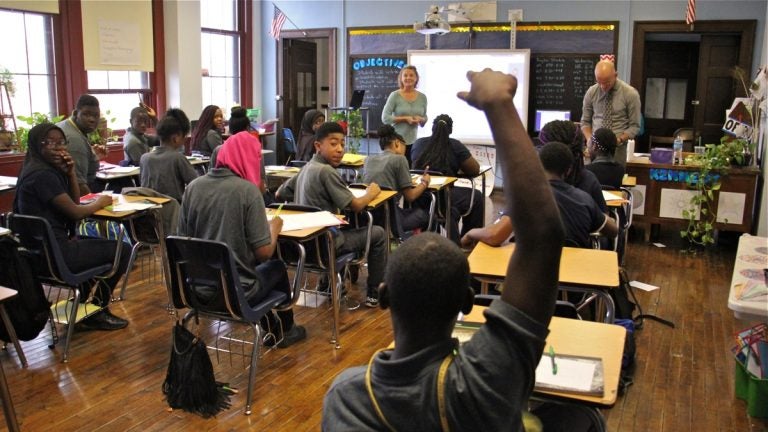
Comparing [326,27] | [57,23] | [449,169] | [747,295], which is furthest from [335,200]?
[326,27]

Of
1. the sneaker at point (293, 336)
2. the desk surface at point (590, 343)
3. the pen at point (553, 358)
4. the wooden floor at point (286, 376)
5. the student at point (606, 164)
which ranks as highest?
the student at point (606, 164)

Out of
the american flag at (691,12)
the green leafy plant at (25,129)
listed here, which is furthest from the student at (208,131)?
the american flag at (691,12)

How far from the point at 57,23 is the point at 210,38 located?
2544 millimetres

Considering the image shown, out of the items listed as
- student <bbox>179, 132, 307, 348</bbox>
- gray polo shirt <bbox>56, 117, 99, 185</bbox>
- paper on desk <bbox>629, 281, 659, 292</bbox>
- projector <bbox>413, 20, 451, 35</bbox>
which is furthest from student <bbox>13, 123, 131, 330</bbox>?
projector <bbox>413, 20, 451, 35</bbox>

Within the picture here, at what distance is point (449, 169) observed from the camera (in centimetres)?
565

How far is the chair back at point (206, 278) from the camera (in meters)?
2.89

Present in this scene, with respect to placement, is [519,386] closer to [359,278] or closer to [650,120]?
[359,278]

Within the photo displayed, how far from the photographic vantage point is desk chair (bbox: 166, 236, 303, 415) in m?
2.90

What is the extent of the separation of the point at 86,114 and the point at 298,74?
5.89 meters

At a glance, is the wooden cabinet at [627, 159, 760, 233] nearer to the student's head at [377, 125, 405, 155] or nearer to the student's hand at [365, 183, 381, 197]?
the student's head at [377, 125, 405, 155]

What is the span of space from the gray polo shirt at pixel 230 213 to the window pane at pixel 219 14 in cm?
672

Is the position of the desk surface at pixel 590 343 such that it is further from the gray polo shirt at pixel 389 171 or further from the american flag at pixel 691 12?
the american flag at pixel 691 12

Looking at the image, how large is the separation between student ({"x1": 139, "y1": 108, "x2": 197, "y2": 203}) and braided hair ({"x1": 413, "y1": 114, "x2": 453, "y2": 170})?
189 cm

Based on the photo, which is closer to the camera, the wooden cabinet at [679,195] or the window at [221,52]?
the wooden cabinet at [679,195]
